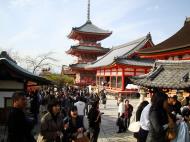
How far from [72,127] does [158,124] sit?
215cm

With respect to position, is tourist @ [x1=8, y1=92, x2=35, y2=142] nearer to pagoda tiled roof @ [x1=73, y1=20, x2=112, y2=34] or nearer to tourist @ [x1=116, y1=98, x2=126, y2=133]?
tourist @ [x1=116, y1=98, x2=126, y2=133]

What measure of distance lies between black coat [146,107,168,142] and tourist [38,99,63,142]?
5.82 ft

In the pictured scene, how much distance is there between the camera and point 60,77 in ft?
188

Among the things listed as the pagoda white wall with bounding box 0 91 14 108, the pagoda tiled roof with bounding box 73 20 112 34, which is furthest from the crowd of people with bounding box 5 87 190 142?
the pagoda tiled roof with bounding box 73 20 112 34

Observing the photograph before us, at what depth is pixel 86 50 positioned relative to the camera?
52.3 metres

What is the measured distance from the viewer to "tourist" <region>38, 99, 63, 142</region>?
6324 millimetres

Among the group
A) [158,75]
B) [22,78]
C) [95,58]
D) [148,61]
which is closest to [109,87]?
[148,61]

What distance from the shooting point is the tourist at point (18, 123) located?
17.1 ft

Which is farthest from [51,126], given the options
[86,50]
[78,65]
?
[86,50]

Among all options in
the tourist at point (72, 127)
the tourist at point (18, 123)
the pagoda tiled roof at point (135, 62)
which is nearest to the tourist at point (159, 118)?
the tourist at point (72, 127)

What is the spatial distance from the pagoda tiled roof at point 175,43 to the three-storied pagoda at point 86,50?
26.1 m

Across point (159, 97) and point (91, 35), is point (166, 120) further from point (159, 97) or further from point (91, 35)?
point (91, 35)

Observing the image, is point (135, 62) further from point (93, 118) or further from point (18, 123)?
point (18, 123)

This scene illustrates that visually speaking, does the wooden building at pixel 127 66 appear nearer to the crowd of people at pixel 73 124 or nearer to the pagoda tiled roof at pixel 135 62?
the pagoda tiled roof at pixel 135 62
